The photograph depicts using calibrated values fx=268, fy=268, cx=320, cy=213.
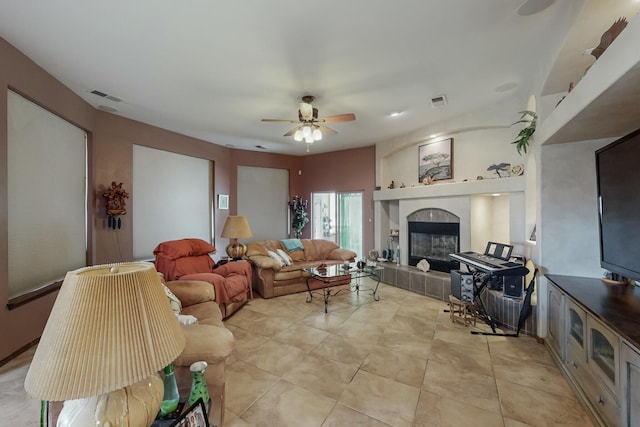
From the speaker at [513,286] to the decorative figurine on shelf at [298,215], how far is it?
15.0ft

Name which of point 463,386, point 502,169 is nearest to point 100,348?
point 463,386


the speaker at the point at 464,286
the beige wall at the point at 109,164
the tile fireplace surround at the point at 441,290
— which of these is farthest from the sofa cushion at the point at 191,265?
the speaker at the point at 464,286

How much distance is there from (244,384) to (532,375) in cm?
246

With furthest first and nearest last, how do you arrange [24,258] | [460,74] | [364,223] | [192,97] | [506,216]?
[364,223]
[506,216]
[192,97]
[460,74]
[24,258]

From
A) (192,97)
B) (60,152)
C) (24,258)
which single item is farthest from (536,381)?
(60,152)

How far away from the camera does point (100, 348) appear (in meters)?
0.77

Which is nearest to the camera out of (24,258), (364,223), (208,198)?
(24,258)

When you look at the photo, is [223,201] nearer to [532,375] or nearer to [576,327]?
[532,375]

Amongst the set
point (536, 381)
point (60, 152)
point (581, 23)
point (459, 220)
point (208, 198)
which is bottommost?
point (536, 381)

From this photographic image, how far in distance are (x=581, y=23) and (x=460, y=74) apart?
1.12 metres

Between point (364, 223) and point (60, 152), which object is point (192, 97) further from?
point (364, 223)

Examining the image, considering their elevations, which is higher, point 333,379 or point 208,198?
point 208,198

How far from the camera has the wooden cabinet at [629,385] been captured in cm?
139

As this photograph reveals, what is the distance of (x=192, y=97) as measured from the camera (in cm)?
355
